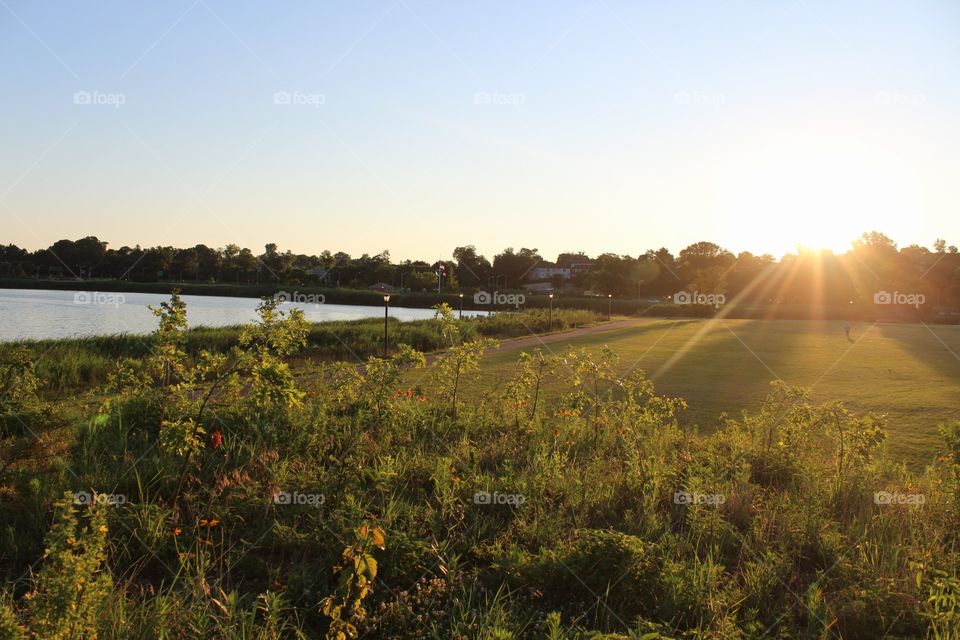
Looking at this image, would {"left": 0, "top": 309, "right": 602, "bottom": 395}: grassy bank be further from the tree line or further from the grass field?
the tree line

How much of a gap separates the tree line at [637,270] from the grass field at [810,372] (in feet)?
137

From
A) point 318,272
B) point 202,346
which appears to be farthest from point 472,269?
point 202,346

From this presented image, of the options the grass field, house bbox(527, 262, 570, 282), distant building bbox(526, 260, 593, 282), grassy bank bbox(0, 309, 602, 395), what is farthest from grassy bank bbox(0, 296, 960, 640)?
house bbox(527, 262, 570, 282)

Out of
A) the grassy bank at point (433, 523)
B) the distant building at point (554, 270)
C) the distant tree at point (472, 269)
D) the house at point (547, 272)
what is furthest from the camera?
the house at point (547, 272)

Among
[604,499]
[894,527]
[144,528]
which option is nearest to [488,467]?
[604,499]

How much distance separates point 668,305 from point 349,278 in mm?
61946

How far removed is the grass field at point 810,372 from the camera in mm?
10367

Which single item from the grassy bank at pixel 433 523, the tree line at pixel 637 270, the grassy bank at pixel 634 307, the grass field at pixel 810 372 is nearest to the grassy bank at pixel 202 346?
the grassy bank at pixel 433 523

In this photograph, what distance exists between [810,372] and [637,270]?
230 ft

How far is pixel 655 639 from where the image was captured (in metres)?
3.51

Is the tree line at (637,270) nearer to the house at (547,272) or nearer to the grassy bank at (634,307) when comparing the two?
the grassy bank at (634,307)

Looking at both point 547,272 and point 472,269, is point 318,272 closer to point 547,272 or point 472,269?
point 472,269

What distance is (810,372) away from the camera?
16.4m

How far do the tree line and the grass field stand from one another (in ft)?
137
